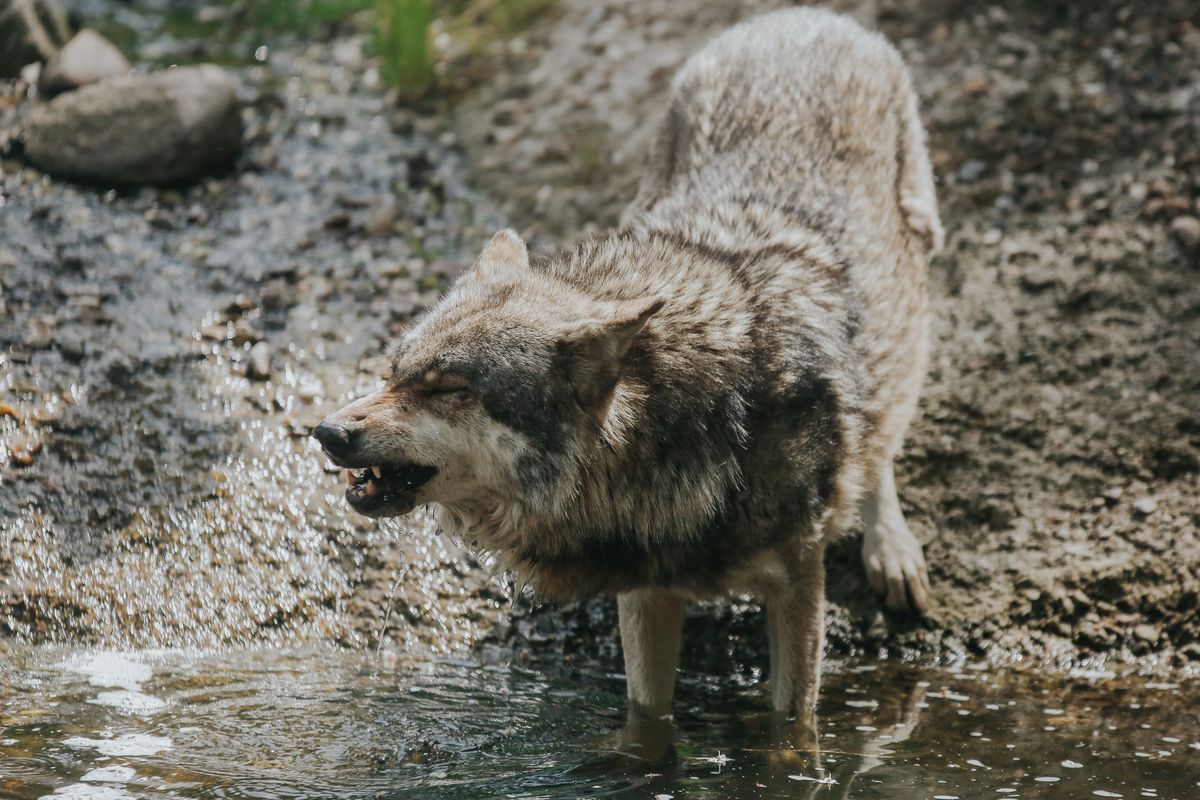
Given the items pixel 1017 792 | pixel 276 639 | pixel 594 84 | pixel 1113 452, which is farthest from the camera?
pixel 594 84

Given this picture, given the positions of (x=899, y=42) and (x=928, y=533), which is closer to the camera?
(x=928, y=533)

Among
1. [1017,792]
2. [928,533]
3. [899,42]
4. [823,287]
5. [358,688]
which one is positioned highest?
[899,42]

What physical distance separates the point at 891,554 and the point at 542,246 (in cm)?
255

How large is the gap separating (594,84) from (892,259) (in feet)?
13.4

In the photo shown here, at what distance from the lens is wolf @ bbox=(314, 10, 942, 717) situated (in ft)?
13.4

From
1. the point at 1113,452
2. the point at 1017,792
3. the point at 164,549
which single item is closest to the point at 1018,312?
the point at 1113,452

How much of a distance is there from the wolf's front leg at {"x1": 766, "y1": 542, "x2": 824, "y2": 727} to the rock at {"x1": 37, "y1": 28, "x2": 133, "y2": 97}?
598 cm

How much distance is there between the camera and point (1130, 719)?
463 centimetres

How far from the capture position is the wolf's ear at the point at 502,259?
4.56 meters

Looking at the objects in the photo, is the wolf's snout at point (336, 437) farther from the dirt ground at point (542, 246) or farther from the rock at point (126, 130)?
the rock at point (126, 130)

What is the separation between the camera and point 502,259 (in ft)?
15.4

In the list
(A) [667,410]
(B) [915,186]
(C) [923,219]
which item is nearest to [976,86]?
(B) [915,186]

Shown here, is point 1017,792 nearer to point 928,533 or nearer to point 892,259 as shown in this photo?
point 928,533

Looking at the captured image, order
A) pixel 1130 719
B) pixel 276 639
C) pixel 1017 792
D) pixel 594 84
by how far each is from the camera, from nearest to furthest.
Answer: pixel 1017 792
pixel 1130 719
pixel 276 639
pixel 594 84
